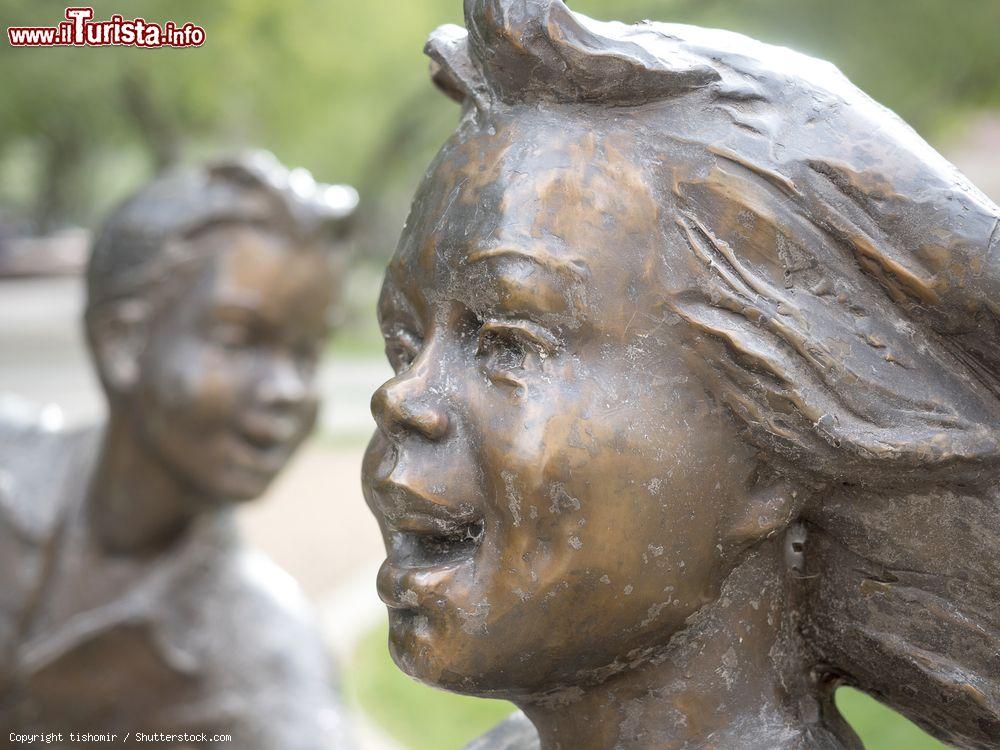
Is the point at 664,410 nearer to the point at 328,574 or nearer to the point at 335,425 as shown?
the point at 328,574

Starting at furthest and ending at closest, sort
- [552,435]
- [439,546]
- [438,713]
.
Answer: [438,713] → [439,546] → [552,435]

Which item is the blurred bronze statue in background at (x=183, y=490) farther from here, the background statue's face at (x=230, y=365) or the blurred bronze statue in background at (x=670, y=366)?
the blurred bronze statue in background at (x=670, y=366)

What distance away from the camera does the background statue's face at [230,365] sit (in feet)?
9.92

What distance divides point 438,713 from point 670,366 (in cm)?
435

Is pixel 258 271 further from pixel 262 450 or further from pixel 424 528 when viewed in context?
pixel 424 528

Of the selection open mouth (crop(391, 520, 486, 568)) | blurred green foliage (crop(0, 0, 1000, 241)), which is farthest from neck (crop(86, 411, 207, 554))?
blurred green foliage (crop(0, 0, 1000, 241))

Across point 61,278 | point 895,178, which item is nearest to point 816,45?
point 895,178

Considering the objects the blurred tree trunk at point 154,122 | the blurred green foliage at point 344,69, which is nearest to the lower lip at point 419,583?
the blurred green foliage at point 344,69

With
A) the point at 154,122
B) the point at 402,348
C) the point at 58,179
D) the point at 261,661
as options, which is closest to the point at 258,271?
the point at 261,661

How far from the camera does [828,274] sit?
1.37 m

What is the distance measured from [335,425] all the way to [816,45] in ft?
16.8

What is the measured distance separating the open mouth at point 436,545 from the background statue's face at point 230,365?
1.63 meters

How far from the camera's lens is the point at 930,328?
138 centimetres

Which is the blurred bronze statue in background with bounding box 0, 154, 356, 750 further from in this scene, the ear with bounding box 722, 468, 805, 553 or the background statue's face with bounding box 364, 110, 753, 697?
the ear with bounding box 722, 468, 805, 553
